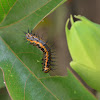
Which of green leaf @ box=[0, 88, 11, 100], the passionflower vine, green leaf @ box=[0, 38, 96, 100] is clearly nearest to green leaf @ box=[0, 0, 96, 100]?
green leaf @ box=[0, 38, 96, 100]

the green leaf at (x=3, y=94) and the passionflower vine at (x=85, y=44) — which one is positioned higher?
the passionflower vine at (x=85, y=44)

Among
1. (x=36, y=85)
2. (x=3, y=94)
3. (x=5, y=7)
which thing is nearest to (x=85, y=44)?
(x=36, y=85)

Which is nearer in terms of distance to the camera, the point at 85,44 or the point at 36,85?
the point at 85,44

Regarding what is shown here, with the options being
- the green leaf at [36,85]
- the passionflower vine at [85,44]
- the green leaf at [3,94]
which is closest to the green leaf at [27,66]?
the green leaf at [36,85]

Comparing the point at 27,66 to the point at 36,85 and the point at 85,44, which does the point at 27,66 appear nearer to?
the point at 36,85

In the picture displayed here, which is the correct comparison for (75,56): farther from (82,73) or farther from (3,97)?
(3,97)

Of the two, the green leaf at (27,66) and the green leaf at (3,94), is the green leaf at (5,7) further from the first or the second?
the green leaf at (3,94)

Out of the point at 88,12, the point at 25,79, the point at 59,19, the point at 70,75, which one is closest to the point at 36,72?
the point at 25,79
